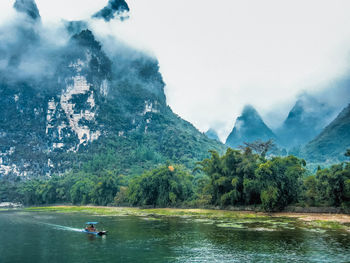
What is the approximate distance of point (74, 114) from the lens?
16812cm

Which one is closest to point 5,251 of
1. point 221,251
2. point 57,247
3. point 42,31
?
point 57,247

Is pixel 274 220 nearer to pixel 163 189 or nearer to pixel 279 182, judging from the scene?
pixel 279 182

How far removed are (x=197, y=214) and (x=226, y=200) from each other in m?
5.65

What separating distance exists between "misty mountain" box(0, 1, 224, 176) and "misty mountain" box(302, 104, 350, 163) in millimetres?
50189

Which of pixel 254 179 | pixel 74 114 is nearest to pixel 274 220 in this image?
pixel 254 179

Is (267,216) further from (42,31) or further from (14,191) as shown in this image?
(42,31)

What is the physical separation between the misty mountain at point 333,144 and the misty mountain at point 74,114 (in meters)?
50.2

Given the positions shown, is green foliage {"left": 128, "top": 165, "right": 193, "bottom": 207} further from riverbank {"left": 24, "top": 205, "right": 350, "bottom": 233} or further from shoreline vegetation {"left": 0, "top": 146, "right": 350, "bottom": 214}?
riverbank {"left": 24, "top": 205, "right": 350, "bottom": 233}

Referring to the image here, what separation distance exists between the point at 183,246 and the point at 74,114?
507ft

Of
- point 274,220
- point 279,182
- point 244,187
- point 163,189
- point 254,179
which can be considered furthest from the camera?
point 163,189

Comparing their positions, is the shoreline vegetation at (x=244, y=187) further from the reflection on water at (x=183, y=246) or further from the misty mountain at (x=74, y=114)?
the misty mountain at (x=74, y=114)

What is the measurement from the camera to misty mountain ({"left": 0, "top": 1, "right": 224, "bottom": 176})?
5960 inches

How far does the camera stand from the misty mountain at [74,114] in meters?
151

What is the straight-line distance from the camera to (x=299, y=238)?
2658 cm
